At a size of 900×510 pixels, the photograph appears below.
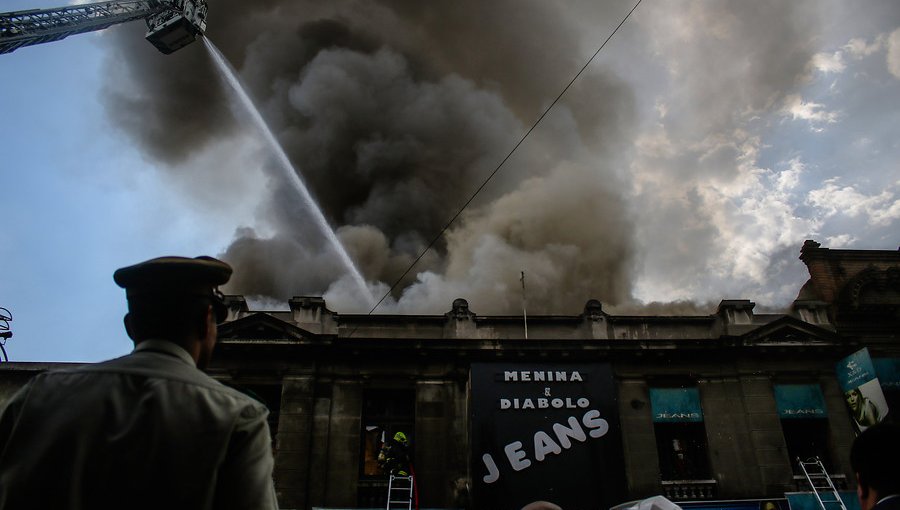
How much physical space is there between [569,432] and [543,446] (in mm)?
901

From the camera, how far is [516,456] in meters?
16.7

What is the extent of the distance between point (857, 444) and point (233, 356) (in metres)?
17.7

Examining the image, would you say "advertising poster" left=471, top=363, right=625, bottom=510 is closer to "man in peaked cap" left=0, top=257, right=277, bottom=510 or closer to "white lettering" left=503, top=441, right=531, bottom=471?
"white lettering" left=503, top=441, right=531, bottom=471

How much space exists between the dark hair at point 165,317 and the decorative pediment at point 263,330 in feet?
54.5

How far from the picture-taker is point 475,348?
18.7m

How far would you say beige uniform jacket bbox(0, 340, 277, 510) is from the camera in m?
1.81

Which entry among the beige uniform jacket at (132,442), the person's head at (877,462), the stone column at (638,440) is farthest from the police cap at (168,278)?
the stone column at (638,440)

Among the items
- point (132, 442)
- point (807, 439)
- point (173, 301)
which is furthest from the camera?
point (807, 439)

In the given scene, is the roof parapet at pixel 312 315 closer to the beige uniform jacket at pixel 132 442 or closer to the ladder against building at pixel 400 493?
the ladder against building at pixel 400 493

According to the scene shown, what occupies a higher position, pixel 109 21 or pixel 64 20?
pixel 109 21

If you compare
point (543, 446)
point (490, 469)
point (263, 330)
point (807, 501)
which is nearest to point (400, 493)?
point (490, 469)

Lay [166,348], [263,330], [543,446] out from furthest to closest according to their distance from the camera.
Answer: [263,330] → [543,446] → [166,348]

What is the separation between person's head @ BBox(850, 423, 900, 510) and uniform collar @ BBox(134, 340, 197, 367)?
11.6 feet

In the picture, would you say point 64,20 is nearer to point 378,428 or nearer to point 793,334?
point 378,428
